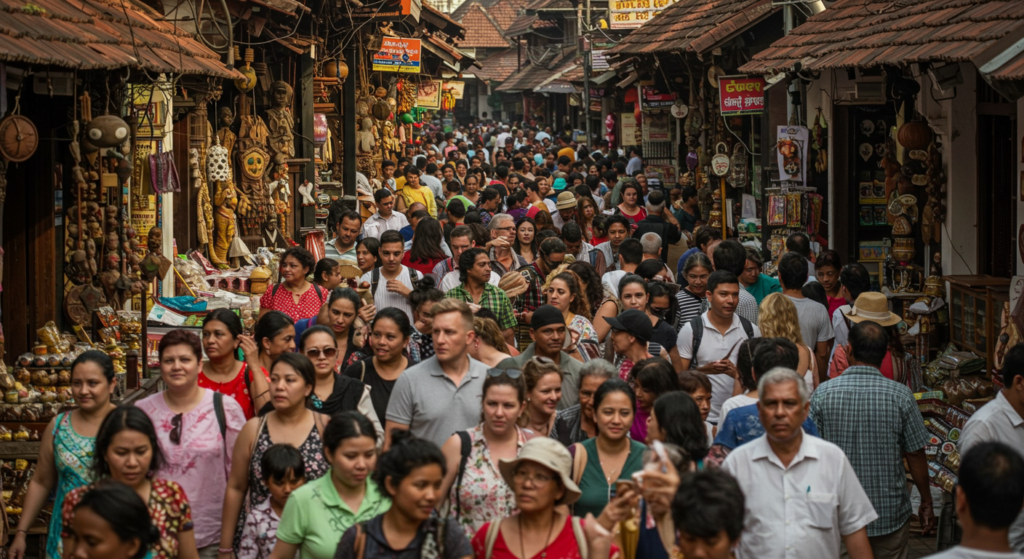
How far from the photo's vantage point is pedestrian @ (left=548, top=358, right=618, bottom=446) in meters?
6.38

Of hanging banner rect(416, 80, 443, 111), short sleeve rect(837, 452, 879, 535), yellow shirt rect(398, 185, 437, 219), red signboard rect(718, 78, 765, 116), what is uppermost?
hanging banner rect(416, 80, 443, 111)

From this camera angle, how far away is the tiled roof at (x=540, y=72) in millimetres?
52844

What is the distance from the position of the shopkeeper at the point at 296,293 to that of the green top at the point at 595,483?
13.3ft

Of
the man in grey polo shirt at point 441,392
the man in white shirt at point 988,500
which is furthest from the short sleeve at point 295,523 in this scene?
the man in white shirt at point 988,500

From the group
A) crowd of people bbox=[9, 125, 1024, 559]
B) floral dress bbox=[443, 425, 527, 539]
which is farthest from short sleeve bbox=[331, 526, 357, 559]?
floral dress bbox=[443, 425, 527, 539]

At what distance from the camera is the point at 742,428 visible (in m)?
5.93

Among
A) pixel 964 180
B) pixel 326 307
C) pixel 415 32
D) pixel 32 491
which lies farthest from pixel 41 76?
pixel 415 32

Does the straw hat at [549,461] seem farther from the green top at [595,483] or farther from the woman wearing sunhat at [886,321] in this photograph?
the woman wearing sunhat at [886,321]

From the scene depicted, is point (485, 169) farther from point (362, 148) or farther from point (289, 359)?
point (289, 359)

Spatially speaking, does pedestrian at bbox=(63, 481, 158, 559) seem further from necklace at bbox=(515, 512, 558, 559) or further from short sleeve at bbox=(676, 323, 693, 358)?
short sleeve at bbox=(676, 323, 693, 358)

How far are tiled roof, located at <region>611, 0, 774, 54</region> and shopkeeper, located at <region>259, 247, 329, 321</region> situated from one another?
9724 mm

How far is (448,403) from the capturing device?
6.38m

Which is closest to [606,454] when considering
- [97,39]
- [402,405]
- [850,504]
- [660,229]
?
[850,504]

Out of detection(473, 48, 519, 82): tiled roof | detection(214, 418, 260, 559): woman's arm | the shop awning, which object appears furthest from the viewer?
detection(473, 48, 519, 82): tiled roof
